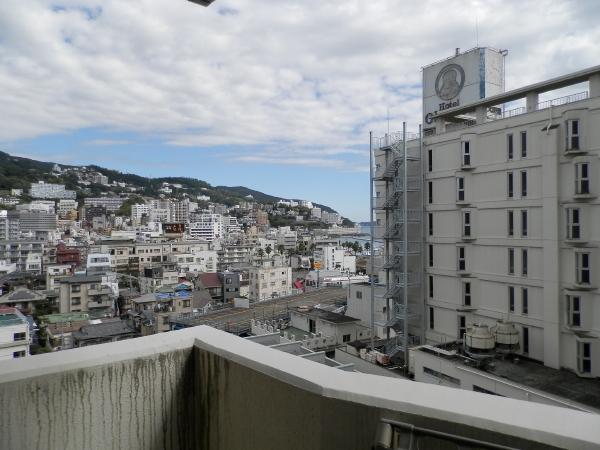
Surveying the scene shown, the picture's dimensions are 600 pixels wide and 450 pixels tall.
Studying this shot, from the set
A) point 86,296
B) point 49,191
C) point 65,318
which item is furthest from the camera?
point 49,191

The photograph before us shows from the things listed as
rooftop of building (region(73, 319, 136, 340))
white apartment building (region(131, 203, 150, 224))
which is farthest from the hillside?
rooftop of building (region(73, 319, 136, 340))

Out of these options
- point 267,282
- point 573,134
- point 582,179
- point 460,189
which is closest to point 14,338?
point 460,189

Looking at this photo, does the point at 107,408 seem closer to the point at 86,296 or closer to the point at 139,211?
the point at 86,296

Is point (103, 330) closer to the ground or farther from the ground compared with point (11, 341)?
closer to the ground

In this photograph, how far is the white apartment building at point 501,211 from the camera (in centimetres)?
746

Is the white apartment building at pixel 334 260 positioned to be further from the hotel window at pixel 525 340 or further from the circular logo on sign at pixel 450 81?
the hotel window at pixel 525 340

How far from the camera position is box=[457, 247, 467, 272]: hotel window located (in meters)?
9.49

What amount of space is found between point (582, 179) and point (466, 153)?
238cm

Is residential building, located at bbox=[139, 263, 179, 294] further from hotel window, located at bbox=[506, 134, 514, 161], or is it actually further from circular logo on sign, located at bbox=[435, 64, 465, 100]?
hotel window, located at bbox=[506, 134, 514, 161]

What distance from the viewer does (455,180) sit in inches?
377

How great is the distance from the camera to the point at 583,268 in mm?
7430

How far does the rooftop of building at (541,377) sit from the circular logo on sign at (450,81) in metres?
6.50

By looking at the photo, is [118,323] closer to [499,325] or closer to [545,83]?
[499,325]

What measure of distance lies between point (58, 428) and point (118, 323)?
720 inches
